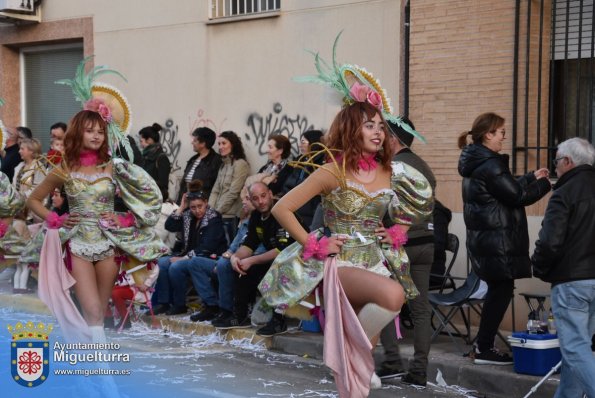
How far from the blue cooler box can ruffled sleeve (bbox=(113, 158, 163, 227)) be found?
10.1ft

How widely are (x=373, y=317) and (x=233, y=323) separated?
15.1 ft

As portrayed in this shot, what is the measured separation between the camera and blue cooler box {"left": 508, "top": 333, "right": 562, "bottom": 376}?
7.77 meters

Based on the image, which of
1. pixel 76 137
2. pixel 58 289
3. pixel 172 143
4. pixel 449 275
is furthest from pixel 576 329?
pixel 172 143

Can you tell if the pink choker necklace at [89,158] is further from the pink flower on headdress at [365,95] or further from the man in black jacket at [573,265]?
the man in black jacket at [573,265]

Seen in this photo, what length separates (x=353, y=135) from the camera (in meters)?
6.49

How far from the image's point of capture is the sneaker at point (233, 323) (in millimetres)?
10558

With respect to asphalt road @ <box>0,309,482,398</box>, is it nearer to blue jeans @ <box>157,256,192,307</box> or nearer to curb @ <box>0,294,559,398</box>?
curb @ <box>0,294,559,398</box>

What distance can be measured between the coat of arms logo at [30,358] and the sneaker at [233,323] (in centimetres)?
327

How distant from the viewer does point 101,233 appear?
796 cm

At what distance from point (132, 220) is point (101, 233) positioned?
1.67 feet

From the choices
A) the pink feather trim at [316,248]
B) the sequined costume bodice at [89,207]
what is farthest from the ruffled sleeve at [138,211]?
the pink feather trim at [316,248]

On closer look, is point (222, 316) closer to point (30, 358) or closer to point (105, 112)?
point (105, 112)

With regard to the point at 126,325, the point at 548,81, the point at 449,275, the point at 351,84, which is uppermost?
the point at 548,81

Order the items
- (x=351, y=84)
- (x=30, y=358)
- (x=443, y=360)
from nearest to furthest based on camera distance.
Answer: (x=351, y=84)
(x=30, y=358)
(x=443, y=360)
